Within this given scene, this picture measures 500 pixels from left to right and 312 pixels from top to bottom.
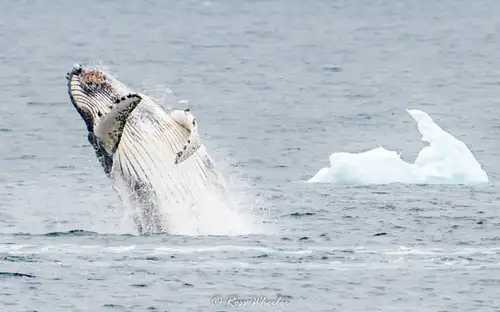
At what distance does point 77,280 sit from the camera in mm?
28531

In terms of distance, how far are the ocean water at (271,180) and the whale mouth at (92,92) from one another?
6.98 feet

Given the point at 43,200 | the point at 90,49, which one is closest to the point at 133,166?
the point at 43,200

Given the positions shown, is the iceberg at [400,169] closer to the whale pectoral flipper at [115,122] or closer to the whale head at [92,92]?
the whale head at [92,92]

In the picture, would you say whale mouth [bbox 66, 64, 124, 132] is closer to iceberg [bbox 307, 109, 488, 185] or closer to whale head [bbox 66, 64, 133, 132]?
whale head [bbox 66, 64, 133, 132]

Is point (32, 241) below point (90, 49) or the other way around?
the other way around

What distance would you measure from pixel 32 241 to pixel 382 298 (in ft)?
25.5

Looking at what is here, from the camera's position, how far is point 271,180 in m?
43.6

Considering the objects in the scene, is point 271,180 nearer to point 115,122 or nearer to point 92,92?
point 92,92

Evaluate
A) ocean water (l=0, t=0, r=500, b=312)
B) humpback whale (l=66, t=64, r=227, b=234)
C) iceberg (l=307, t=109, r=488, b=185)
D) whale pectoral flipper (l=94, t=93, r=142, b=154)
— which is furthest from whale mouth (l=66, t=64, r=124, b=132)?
iceberg (l=307, t=109, r=488, b=185)

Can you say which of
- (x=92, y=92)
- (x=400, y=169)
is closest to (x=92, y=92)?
(x=92, y=92)

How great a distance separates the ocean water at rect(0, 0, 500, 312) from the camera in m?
28.0

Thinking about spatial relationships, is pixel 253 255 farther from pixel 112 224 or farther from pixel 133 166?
pixel 112 224

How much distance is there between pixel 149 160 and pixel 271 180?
1272 centimetres

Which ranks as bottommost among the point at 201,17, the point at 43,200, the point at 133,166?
the point at 201,17
